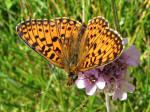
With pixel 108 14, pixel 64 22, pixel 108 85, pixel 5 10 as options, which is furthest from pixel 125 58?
pixel 5 10

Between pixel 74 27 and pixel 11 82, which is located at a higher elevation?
pixel 11 82

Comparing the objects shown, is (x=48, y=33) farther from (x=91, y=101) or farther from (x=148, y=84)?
(x=148, y=84)

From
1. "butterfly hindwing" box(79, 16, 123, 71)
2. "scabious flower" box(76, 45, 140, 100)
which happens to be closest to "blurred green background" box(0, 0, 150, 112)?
"scabious flower" box(76, 45, 140, 100)

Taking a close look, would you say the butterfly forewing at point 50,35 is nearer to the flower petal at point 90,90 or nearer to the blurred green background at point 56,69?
the flower petal at point 90,90

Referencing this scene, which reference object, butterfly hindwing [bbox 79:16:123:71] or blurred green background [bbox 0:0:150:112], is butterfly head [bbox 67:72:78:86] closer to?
butterfly hindwing [bbox 79:16:123:71]

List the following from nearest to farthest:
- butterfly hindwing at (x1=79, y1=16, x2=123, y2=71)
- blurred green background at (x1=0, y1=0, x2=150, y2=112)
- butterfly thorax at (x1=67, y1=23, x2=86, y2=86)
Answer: butterfly hindwing at (x1=79, y1=16, x2=123, y2=71)
butterfly thorax at (x1=67, y1=23, x2=86, y2=86)
blurred green background at (x1=0, y1=0, x2=150, y2=112)

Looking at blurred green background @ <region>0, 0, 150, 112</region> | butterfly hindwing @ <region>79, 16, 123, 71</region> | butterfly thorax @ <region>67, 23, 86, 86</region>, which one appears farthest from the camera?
blurred green background @ <region>0, 0, 150, 112</region>

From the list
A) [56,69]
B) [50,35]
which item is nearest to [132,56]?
[50,35]
